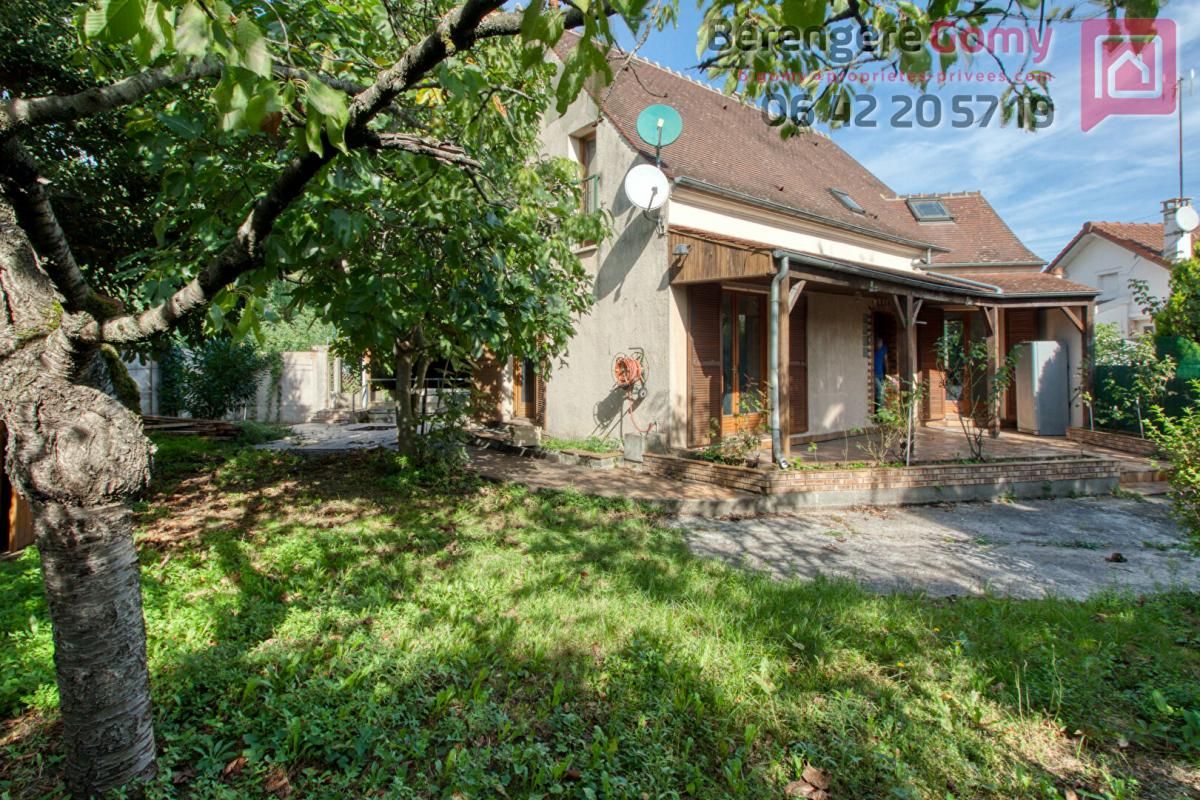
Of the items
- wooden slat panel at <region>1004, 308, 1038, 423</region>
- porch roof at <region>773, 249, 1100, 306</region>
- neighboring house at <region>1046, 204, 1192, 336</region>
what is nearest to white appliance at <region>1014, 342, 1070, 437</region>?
porch roof at <region>773, 249, 1100, 306</region>

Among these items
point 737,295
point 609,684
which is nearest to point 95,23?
point 609,684

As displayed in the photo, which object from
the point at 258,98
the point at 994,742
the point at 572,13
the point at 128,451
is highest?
the point at 572,13

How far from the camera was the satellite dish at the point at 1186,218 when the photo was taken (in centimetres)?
1678

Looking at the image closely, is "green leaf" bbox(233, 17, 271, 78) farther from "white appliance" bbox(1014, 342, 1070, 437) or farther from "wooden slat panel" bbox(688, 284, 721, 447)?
"white appliance" bbox(1014, 342, 1070, 437)

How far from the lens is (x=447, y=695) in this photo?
281 cm

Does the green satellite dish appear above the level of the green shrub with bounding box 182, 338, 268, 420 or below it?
above

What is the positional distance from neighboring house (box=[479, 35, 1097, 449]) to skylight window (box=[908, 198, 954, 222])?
2683mm

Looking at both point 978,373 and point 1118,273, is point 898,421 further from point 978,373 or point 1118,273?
point 1118,273

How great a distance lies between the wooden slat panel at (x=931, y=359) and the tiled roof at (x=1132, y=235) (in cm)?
1410

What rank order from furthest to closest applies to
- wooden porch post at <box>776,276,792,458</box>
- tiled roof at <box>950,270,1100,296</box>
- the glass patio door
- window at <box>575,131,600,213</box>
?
tiled roof at <box>950,270,1100,296</box> → window at <box>575,131,600,213</box> → the glass patio door → wooden porch post at <box>776,276,792,458</box>

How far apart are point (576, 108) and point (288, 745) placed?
38.8ft

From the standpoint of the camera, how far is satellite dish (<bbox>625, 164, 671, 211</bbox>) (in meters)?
9.29

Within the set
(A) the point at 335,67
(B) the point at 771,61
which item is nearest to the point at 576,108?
(A) the point at 335,67

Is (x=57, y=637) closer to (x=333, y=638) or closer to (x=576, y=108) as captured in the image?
(x=333, y=638)
